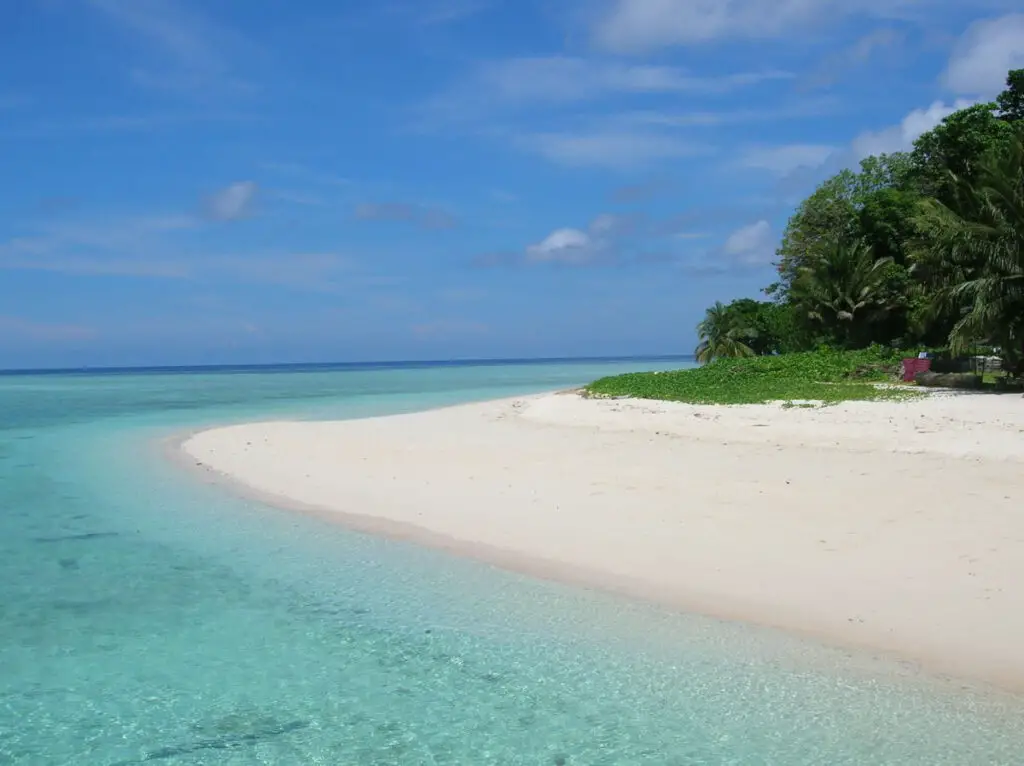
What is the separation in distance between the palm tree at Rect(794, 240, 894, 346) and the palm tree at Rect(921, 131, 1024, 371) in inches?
540

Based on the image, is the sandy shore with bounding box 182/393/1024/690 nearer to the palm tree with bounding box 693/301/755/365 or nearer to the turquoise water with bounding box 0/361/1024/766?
the turquoise water with bounding box 0/361/1024/766

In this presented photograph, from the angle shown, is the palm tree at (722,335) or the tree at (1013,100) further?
the palm tree at (722,335)

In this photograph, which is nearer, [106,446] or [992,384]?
[106,446]

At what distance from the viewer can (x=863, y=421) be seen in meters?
16.9

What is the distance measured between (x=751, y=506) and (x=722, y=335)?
45206mm

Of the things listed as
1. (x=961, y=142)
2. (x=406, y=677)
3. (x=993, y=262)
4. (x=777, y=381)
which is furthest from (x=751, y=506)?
(x=961, y=142)

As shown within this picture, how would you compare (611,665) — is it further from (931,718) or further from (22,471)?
(22,471)

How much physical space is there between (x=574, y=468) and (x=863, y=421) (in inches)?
282

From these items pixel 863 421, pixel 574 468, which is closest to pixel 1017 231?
pixel 863 421

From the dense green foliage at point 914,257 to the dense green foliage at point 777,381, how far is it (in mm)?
2779

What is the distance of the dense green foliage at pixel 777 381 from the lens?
23.1 m

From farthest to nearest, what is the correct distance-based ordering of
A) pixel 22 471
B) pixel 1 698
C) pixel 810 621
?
pixel 22 471
pixel 810 621
pixel 1 698

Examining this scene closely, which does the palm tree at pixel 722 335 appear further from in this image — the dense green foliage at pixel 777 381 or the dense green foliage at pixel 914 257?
the dense green foliage at pixel 777 381

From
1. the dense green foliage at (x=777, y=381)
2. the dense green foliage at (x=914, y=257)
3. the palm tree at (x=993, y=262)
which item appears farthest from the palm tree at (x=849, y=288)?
the palm tree at (x=993, y=262)
